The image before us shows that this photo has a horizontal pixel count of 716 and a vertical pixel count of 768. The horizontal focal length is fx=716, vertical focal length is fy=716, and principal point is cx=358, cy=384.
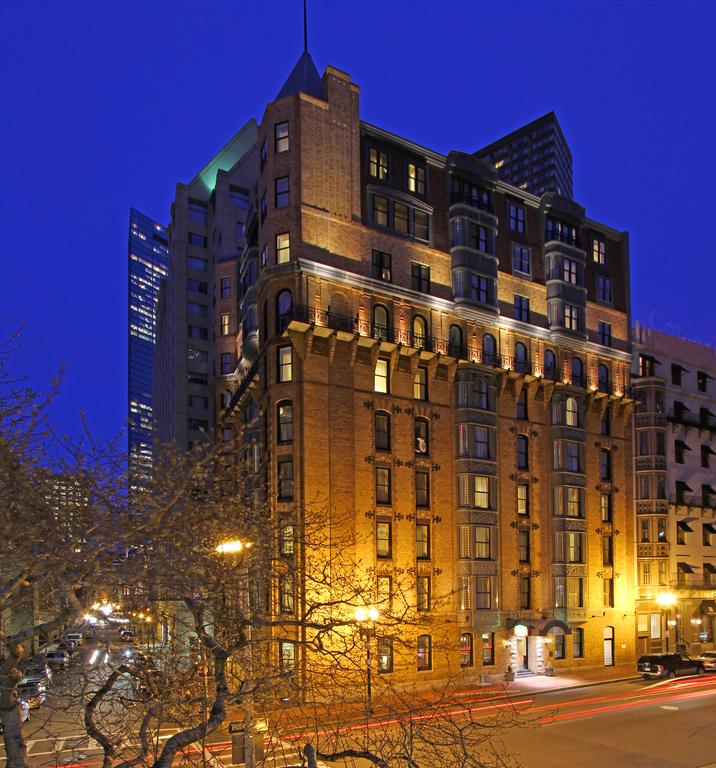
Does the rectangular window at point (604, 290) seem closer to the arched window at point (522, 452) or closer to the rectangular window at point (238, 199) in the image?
the arched window at point (522, 452)

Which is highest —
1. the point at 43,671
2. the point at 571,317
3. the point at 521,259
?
the point at 521,259

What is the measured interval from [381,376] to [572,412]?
53.3 ft

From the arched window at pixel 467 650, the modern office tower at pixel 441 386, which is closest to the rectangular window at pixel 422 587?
the modern office tower at pixel 441 386

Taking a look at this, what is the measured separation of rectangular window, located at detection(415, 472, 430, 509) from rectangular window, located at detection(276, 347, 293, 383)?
9686 millimetres

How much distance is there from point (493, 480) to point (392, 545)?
8.50m

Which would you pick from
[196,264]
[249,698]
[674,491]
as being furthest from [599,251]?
[249,698]

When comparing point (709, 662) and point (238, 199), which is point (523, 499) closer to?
point (709, 662)

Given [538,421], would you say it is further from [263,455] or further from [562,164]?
[562,164]

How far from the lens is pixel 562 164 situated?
609ft

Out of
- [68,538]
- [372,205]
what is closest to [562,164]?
[372,205]

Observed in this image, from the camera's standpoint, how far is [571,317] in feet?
168

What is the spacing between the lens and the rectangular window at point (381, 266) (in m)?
42.0

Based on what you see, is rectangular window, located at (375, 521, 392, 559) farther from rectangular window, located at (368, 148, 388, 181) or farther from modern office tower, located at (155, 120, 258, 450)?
modern office tower, located at (155, 120, 258, 450)

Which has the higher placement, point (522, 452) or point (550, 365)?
point (550, 365)
